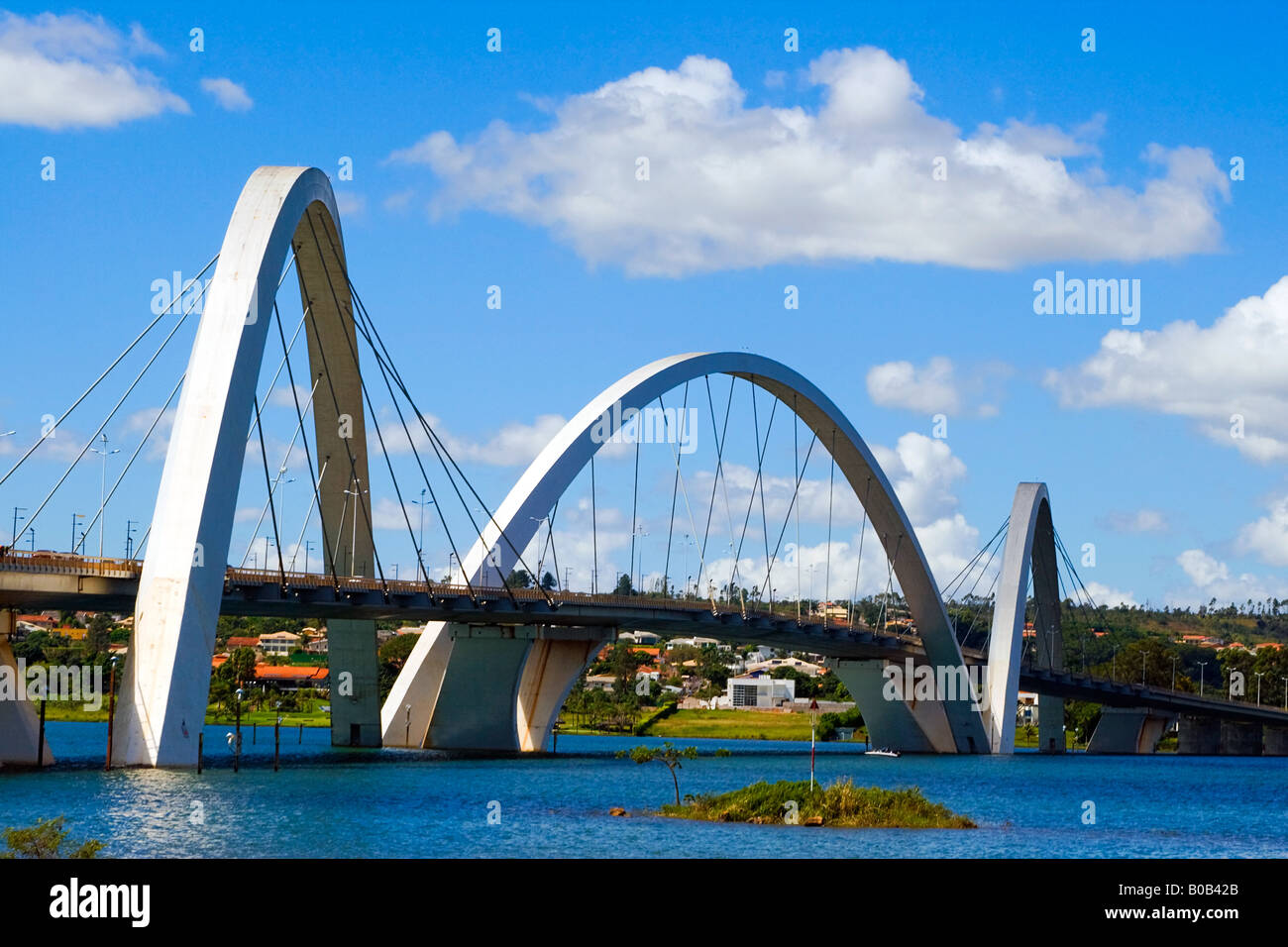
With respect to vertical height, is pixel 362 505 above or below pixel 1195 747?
above

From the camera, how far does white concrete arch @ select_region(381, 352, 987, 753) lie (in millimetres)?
69438

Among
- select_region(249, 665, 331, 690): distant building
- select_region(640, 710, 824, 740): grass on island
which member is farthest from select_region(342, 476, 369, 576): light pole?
select_region(249, 665, 331, 690): distant building

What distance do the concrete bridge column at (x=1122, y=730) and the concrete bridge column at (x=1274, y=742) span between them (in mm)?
12112

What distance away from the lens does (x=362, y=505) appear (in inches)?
2714

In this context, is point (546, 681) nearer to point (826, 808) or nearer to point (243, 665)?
point (826, 808)

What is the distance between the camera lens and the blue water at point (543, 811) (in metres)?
35.4

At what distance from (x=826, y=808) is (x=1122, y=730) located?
8317 cm

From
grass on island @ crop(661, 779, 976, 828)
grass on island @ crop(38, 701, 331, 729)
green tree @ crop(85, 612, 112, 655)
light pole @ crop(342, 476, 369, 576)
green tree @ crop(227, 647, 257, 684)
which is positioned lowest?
grass on island @ crop(38, 701, 331, 729)

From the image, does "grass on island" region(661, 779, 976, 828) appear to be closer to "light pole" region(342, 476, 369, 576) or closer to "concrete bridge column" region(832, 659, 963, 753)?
"light pole" region(342, 476, 369, 576)

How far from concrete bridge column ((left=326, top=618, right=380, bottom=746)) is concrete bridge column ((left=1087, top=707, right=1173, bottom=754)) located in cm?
6333

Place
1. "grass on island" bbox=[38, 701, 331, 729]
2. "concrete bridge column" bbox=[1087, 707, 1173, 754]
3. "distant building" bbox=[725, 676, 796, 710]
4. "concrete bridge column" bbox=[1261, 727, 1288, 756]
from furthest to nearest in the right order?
"distant building" bbox=[725, 676, 796, 710]
"concrete bridge column" bbox=[1261, 727, 1288, 756]
"concrete bridge column" bbox=[1087, 707, 1173, 754]
"grass on island" bbox=[38, 701, 331, 729]
